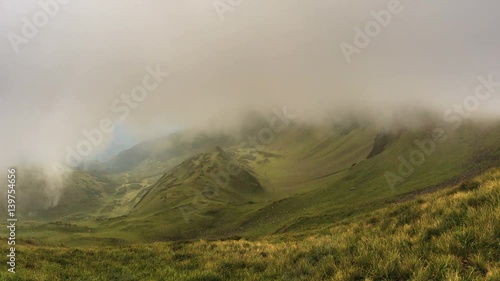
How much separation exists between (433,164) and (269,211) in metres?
61.4

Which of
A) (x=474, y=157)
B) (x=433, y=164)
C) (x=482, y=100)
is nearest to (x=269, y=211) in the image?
(x=433, y=164)

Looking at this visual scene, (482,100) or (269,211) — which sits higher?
(482,100)

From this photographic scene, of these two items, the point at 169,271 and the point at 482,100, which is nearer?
the point at 169,271

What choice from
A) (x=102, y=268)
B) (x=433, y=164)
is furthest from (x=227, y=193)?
(x=102, y=268)

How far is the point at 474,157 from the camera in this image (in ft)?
303

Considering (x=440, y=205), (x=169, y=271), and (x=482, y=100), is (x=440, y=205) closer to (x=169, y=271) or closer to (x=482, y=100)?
(x=169, y=271)

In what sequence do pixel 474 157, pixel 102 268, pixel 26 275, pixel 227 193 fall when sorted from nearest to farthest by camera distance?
pixel 26 275, pixel 102 268, pixel 474 157, pixel 227 193

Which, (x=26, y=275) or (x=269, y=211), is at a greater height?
(x=26, y=275)

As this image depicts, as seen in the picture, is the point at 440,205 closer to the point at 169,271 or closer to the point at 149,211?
the point at 169,271

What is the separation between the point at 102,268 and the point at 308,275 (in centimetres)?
1190

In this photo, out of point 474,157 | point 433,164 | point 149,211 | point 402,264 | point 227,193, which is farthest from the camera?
point 227,193

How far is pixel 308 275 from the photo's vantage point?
33.1 ft

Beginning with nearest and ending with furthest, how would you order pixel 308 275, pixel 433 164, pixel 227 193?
pixel 308 275 < pixel 433 164 < pixel 227 193

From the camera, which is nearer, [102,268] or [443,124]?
[102,268]
